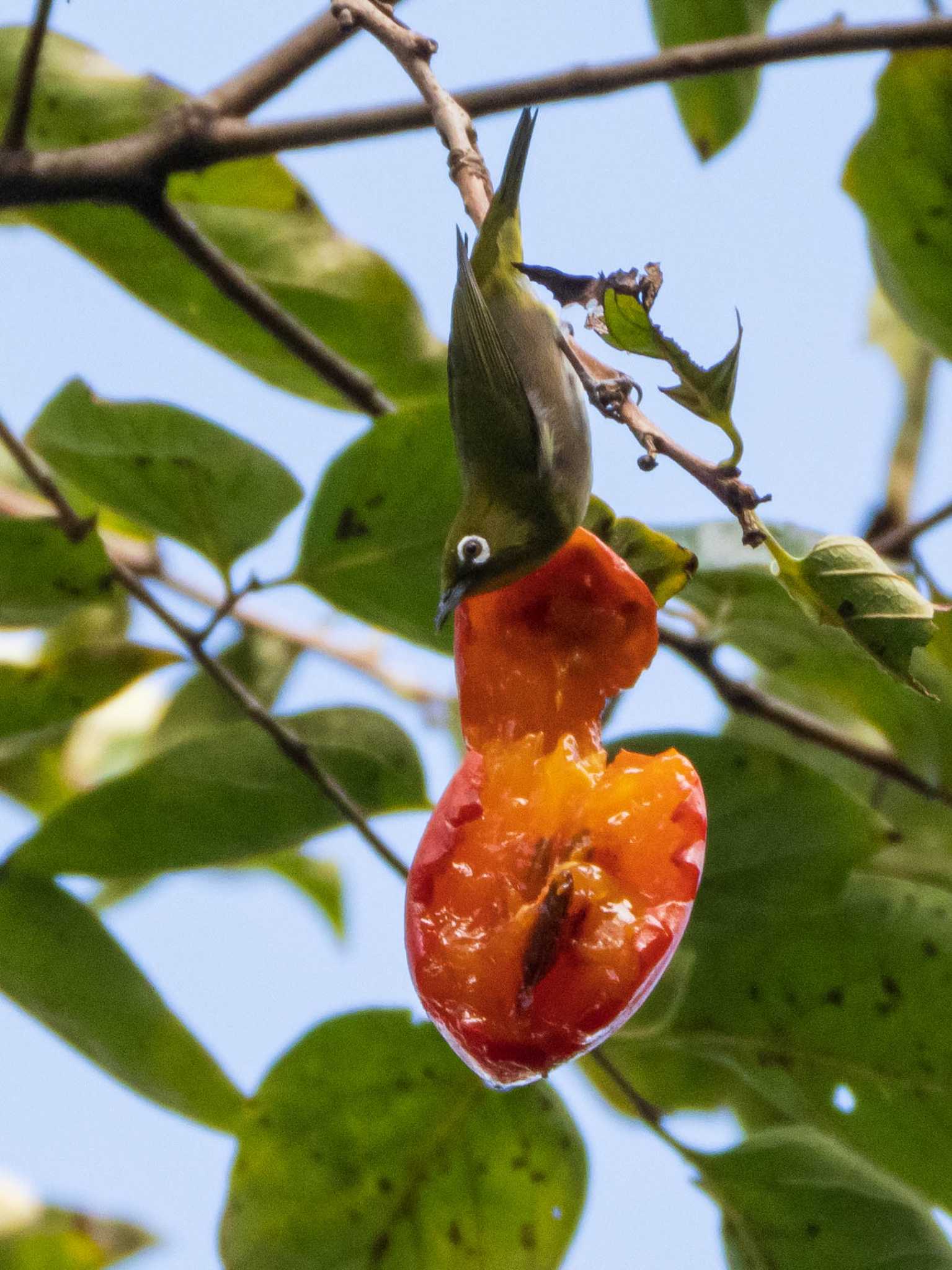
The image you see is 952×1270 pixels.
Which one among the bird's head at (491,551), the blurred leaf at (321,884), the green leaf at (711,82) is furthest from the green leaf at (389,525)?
the blurred leaf at (321,884)

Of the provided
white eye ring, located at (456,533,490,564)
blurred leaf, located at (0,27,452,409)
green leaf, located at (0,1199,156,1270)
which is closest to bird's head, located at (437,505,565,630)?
white eye ring, located at (456,533,490,564)

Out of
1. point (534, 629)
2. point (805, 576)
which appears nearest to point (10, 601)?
point (534, 629)

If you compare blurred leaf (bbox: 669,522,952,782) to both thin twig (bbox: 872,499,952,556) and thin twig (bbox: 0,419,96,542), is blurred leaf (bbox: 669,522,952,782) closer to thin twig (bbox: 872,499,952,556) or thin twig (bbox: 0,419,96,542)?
thin twig (bbox: 872,499,952,556)

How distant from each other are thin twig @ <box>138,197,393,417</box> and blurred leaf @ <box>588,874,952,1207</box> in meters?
0.68

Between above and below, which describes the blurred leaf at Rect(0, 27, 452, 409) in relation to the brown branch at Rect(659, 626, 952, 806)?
above

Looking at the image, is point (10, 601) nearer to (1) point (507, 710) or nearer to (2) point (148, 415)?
(2) point (148, 415)

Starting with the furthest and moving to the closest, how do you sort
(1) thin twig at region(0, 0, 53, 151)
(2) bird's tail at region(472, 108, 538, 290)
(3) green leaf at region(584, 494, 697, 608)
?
(1) thin twig at region(0, 0, 53, 151), (2) bird's tail at region(472, 108, 538, 290), (3) green leaf at region(584, 494, 697, 608)

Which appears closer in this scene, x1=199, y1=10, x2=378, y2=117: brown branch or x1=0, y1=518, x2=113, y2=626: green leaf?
x1=0, y1=518, x2=113, y2=626: green leaf

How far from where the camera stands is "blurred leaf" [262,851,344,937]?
105 inches

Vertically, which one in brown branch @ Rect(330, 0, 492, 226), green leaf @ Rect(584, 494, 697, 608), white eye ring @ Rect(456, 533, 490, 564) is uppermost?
brown branch @ Rect(330, 0, 492, 226)

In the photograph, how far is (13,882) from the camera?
1.68m

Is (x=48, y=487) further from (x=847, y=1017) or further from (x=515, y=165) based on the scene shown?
(x=847, y=1017)

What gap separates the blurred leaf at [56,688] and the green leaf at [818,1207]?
89 cm

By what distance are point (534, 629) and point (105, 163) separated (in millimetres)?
694
